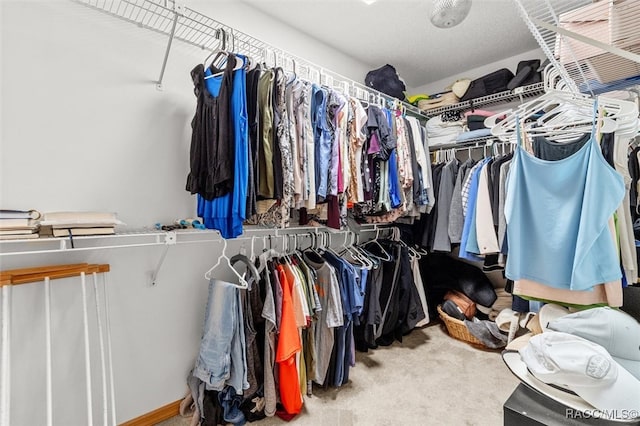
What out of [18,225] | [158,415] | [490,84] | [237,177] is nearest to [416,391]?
[158,415]

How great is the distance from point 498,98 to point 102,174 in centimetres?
297

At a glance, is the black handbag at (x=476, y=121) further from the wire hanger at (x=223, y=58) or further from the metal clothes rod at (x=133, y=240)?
the wire hanger at (x=223, y=58)

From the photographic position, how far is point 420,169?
7.39ft

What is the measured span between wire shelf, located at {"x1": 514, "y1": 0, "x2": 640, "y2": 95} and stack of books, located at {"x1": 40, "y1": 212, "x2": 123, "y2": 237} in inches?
64.5

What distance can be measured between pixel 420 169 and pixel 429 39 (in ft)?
3.58

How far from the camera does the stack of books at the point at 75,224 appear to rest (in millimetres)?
1081

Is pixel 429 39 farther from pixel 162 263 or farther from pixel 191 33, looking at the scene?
pixel 162 263

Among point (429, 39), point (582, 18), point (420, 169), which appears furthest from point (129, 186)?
point (429, 39)

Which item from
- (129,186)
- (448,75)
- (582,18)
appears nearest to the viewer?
(582,18)

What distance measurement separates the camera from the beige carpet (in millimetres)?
1547

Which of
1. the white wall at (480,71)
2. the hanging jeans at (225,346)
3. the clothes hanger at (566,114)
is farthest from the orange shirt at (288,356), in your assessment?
the white wall at (480,71)

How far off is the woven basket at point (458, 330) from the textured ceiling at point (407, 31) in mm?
2312

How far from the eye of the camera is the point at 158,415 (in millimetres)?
1532

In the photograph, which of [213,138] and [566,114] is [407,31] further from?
[213,138]
